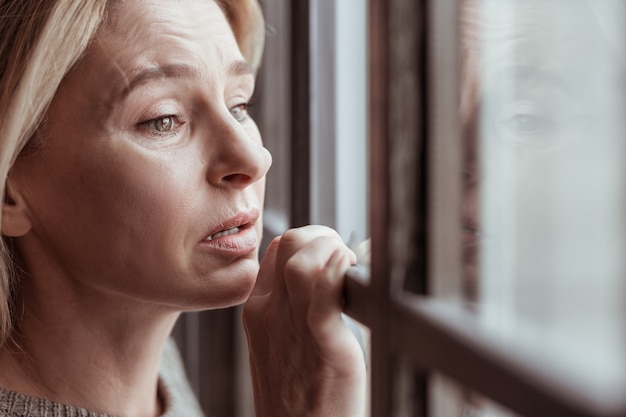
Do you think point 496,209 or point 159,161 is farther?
point 159,161

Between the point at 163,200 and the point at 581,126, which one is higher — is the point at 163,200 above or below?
below

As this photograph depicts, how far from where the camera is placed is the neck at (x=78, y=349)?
1125mm

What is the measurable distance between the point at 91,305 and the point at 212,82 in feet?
1.27

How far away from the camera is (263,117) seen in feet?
5.70

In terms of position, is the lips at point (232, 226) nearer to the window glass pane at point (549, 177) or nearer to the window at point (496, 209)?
the window at point (496, 209)

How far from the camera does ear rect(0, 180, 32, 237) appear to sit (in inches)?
42.3

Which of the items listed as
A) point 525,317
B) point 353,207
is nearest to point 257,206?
point 353,207

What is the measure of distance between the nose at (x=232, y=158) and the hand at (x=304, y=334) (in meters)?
0.10

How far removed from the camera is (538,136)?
51 centimetres

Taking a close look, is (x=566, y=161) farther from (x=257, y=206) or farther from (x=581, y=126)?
(x=257, y=206)

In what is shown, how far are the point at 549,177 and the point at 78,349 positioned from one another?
848mm

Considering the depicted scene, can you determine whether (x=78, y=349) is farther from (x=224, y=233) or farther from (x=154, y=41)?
(x=154, y=41)

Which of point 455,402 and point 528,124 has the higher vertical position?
point 528,124

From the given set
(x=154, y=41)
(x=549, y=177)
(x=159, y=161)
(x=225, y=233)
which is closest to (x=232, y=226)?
(x=225, y=233)
